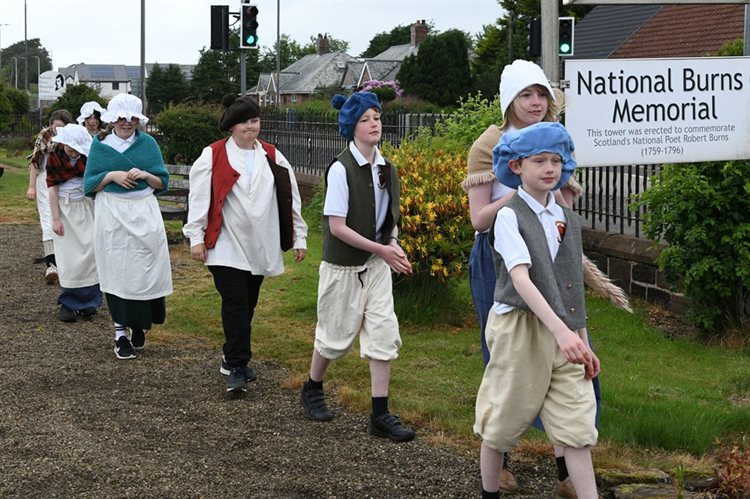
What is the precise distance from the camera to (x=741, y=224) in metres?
8.08

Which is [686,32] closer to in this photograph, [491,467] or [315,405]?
[315,405]

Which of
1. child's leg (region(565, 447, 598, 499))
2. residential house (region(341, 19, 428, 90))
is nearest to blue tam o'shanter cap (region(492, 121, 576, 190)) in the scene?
child's leg (region(565, 447, 598, 499))

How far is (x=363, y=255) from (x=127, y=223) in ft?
8.80

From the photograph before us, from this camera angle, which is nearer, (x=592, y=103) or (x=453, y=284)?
(x=592, y=103)

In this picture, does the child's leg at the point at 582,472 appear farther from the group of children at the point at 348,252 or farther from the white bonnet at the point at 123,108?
the white bonnet at the point at 123,108

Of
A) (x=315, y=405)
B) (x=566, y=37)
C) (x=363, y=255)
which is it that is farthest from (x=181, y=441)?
(x=566, y=37)

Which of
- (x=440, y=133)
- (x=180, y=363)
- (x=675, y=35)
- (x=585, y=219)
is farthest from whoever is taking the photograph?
(x=675, y=35)

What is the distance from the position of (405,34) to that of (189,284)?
110912mm

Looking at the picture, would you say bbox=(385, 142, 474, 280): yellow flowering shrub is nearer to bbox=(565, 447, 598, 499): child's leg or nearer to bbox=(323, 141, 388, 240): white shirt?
bbox=(323, 141, 388, 240): white shirt

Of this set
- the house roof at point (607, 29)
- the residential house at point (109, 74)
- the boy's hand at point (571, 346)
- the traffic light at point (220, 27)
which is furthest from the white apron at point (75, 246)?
the residential house at point (109, 74)

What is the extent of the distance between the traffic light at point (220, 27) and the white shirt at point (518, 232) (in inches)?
579

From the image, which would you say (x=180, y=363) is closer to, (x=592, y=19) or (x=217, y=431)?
(x=217, y=431)

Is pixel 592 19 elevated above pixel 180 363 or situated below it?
above

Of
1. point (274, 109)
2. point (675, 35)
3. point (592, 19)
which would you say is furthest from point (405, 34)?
point (274, 109)
